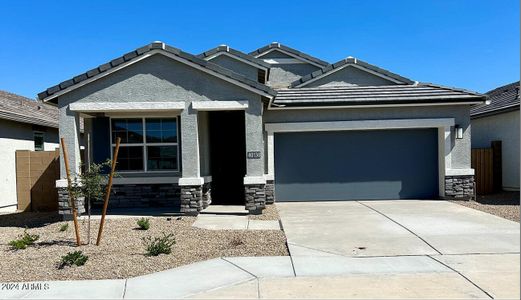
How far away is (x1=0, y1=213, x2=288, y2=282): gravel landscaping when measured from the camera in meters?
6.27

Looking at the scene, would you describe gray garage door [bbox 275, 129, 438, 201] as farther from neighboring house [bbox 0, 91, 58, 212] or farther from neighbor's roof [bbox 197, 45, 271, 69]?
neighboring house [bbox 0, 91, 58, 212]

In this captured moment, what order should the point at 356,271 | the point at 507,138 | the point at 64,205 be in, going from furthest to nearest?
the point at 507,138 < the point at 64,205 < the point at 356,271

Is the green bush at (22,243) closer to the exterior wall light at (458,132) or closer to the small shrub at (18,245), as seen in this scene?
the small shrub at (18,245)

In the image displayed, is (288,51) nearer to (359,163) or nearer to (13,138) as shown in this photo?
(359,163)

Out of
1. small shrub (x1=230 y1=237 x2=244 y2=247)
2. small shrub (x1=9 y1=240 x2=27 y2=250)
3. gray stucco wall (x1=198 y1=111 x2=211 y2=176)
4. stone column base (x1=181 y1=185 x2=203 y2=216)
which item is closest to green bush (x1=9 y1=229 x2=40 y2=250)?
small shrub (x1=9 y1=240 x2=27 y2=250)

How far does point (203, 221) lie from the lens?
10.1m

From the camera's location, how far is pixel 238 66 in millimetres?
15859

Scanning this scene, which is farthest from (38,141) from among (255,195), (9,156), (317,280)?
(317,280)

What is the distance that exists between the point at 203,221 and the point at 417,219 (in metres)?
5.36

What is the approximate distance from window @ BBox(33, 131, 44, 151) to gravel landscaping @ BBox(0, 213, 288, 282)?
6.52 m

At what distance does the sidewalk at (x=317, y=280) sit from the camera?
519 centimetres

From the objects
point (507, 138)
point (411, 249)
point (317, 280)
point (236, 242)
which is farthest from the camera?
point (507, 138)

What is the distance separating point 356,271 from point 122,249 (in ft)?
14.1

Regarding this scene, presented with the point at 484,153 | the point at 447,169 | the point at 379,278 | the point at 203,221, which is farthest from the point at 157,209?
the point at 484,153
